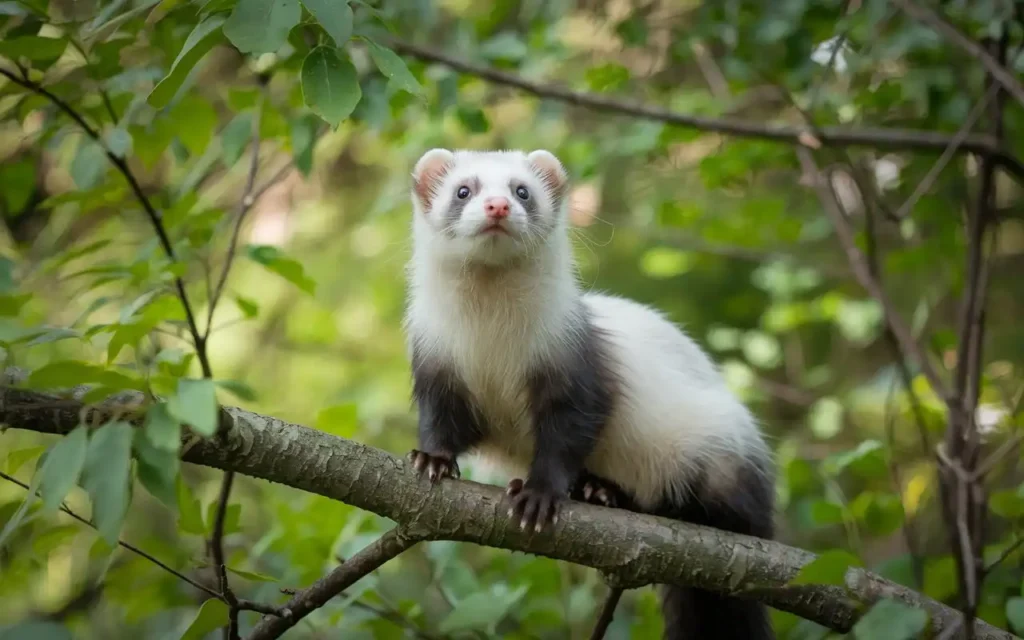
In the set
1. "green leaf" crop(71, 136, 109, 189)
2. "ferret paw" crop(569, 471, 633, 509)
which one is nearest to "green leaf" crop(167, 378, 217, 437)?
"green leaf" crop(71, 136, 109, 189)

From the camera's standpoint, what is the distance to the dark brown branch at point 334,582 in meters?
3.03

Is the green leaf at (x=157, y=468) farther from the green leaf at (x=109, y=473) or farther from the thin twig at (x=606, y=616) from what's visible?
the thin twig at (x=606, y=616)

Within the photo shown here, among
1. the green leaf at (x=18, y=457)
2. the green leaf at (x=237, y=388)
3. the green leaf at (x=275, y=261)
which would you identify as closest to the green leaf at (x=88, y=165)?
the green leaf at (x=275, y=261)

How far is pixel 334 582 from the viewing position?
3119 millimetres

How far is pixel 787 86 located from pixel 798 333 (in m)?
2.58

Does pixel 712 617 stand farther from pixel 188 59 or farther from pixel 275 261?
pixel 188 59

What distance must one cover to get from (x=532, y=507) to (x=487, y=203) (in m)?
1.22

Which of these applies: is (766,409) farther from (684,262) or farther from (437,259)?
(437,259)

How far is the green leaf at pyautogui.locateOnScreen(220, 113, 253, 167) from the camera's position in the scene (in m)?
3.87

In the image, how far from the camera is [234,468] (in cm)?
281

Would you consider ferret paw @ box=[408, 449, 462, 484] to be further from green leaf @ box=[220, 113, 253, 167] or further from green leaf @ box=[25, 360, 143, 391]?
green leaf @ box=[25, 360, 143, 391]

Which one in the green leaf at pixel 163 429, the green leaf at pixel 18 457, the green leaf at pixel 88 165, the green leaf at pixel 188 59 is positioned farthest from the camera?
the green leaf at pixel 88 165

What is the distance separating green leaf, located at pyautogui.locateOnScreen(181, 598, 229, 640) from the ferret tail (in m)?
2.15

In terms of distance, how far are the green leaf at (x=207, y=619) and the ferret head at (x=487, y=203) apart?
182 cm
